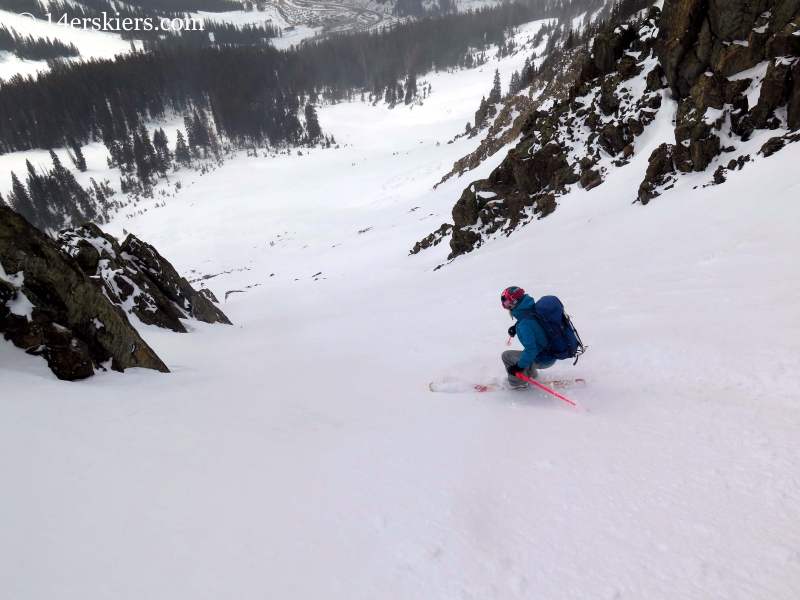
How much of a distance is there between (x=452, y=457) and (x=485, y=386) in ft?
7.31

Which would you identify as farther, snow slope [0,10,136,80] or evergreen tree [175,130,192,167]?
snow slope [0,10,136,80]

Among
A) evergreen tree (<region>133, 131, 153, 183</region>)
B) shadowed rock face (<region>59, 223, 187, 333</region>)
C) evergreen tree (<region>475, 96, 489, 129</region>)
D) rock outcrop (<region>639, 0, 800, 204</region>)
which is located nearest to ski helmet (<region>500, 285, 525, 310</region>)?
shadowed rock face (<region>59, 223, 187, 333</region>)

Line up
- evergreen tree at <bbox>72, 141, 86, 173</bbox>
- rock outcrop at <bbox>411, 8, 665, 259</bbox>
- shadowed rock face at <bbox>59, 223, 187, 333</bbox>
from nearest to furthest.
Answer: shadowed rock face at <bbox>59, 223, 187, 333</bbox>, rock outcrop at <bbox>411, 8, 665, 259</bbox>, evergreen tree at <bbox>72, 141, 86, 173</bbox>

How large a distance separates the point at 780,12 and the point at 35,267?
2024cm

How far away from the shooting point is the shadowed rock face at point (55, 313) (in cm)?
548

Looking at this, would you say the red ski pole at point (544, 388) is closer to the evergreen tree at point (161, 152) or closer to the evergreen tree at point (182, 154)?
the evergreen tree at point (161, 152)

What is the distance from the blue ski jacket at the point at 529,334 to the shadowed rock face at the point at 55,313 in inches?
242

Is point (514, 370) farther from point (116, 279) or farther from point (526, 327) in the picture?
point (116, 279)

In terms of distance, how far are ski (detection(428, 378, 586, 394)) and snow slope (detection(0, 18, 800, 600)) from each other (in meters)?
0.19

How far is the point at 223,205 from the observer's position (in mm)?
53969

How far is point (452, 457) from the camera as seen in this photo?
3.82 metres

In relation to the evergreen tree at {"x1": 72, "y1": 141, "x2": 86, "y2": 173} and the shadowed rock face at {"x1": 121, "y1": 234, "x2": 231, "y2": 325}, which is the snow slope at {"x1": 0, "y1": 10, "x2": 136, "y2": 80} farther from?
the shadowed rock face at {"x1": 121, "y1": 234, "x2": 231, "y2": 325}

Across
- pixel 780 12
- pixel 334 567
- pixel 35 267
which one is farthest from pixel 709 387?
pixel 780 12

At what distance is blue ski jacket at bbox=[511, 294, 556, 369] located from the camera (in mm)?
5008
